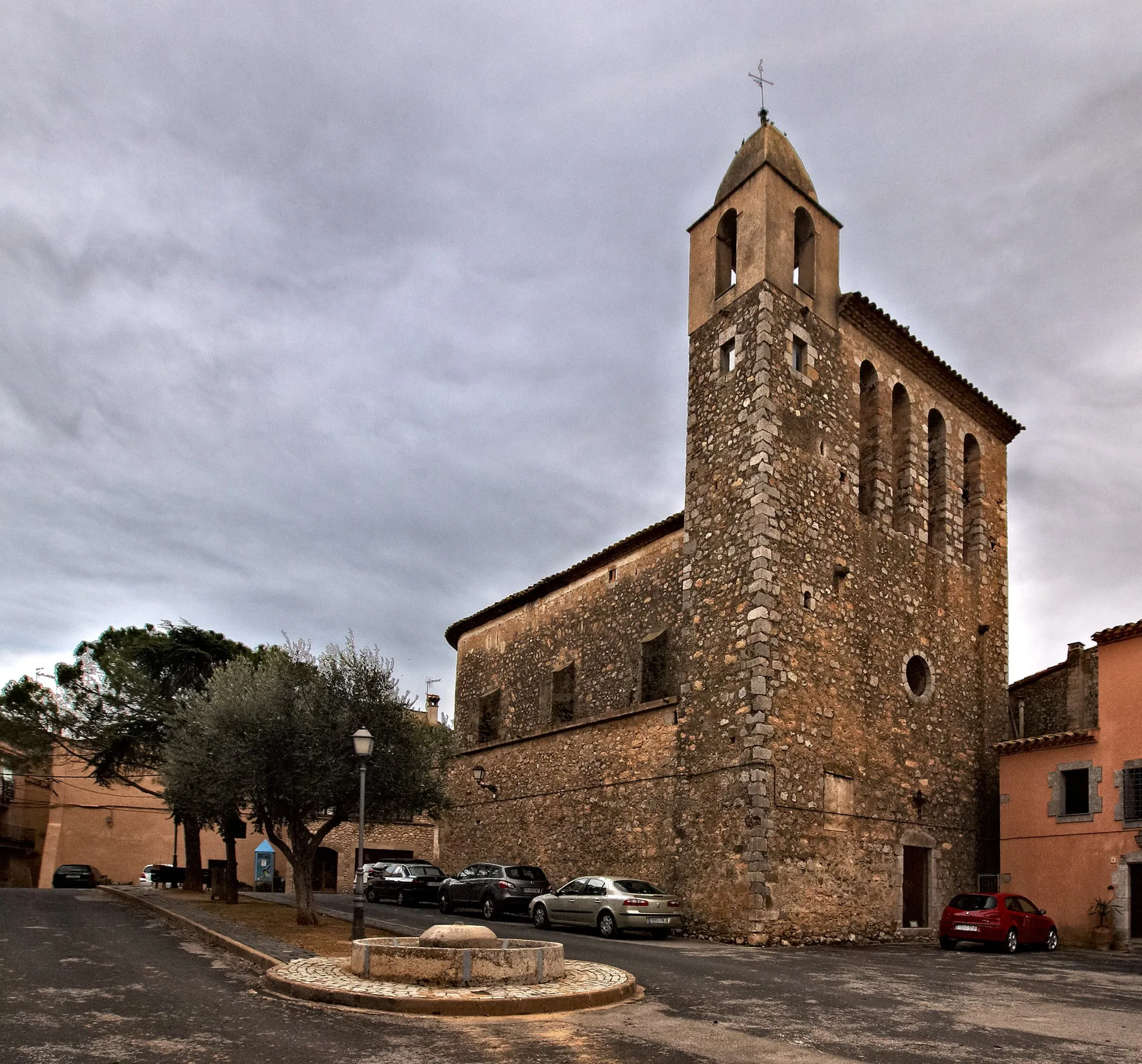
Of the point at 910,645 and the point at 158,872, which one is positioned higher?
the point at 910,645

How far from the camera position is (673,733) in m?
20.3

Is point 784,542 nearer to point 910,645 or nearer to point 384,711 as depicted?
point 910,645

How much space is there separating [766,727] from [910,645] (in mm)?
5466

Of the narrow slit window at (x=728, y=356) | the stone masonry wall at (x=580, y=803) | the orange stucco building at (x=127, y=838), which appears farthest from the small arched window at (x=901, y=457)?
the orange stucco building at (x=127, y=838)

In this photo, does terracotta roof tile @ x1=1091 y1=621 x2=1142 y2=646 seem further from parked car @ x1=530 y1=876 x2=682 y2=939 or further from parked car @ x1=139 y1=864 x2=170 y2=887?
parked car @ x1=139 y1=864 x2=170 y2=887

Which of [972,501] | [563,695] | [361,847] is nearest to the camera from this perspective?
[361,847]

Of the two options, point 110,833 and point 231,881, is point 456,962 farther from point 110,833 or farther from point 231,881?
point 110,833

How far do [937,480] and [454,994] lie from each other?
18371 mm

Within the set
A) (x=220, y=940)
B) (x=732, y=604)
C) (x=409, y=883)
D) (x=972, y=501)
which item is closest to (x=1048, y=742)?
(x=972, y=501)

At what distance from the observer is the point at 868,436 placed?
22938 mm

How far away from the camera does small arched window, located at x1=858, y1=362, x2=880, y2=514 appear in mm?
22484

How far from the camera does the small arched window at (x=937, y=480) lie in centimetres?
2355

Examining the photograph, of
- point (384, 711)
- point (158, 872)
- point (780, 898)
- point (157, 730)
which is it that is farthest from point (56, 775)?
point (780, 898)

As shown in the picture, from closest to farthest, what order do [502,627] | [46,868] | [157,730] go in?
[157,730]
[502,627]
[46,868]
